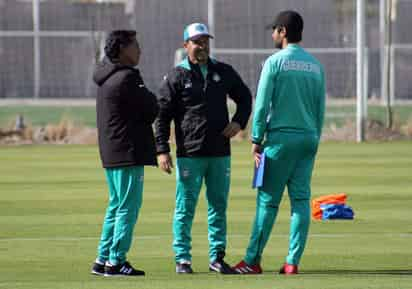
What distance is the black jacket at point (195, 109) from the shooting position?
11203 millimetres

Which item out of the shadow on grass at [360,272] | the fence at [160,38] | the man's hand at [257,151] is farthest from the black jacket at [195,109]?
the fence at [160,38]

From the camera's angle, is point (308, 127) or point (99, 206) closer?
point (308, 127)

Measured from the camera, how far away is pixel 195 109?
11.2 meters

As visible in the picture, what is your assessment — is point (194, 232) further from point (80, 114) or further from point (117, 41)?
point (80, 114)

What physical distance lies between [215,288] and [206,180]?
154 cm

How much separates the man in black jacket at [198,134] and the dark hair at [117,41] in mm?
599

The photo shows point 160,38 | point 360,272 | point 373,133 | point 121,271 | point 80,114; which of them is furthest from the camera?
point 80,114

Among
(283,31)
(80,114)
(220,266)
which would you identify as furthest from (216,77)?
(80,114)

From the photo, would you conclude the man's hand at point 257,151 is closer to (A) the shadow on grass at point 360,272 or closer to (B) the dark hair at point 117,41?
(A) the shadow on grass at point 360,272

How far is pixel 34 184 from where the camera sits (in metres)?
19.6

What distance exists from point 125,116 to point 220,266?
1480mm

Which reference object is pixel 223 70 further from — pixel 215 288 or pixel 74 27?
pixel 74 27

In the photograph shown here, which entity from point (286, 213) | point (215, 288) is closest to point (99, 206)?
A: point (286, 213)

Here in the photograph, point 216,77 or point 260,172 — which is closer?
point 260,172
